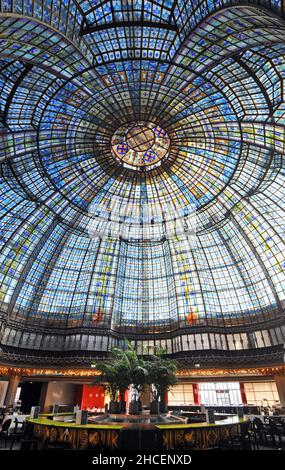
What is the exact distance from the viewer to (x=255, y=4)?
44.3 ft

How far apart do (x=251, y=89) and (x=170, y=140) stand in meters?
16.0

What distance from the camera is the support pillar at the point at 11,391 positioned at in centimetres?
4062

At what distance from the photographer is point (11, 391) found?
4197 cm

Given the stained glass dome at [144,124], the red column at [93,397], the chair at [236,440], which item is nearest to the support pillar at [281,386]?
the stained glass dome at [144,124]

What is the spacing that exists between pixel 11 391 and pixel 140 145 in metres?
46.5

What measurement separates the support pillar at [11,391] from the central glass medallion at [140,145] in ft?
136

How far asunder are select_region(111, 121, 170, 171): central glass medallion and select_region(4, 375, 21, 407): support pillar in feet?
136

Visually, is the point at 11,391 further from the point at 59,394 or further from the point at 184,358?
the point at 184,358

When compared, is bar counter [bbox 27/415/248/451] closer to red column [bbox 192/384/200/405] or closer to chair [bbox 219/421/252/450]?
chair [bbox 219/421/252/450]

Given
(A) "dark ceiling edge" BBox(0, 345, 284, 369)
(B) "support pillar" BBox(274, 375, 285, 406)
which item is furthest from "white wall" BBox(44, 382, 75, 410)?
(B) "support pillar" BBox(274, 375, 285, 406)

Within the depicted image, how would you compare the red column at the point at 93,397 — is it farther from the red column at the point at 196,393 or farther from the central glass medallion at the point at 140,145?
the central glass medallion at the point at 140,145

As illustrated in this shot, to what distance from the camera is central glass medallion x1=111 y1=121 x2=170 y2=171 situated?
139 feet

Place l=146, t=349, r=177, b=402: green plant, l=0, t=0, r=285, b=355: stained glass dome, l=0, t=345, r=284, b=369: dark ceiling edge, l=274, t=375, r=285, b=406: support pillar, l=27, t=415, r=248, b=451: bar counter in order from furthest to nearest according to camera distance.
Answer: l=0, t=345, r=284, b=369: dark ceiling edge → l=274, t=375, r=285, b=406: support pillar → l=0, t=0, r=285, b=355: stained glass dome → l=146, t=349, r=177, b=402: green plant → l=27, t=415, r=248, b=451: bar counter
